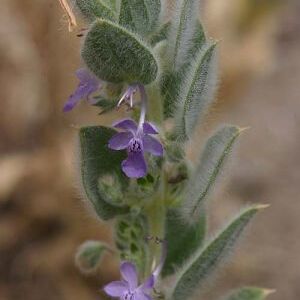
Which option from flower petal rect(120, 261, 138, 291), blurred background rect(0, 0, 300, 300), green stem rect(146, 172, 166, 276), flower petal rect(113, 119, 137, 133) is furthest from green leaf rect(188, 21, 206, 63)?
blurred background rect(0, 0, 300, 300)

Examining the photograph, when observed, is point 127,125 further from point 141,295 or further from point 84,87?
point 141,295

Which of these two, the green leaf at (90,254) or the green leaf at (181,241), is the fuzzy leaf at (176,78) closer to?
the green leaf at (181,241)

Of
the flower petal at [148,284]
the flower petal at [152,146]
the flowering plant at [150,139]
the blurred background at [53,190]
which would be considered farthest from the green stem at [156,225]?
the blurred background at [53,190]

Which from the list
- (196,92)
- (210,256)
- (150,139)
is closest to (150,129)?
(150,139)

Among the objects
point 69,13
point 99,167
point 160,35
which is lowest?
point 99,167

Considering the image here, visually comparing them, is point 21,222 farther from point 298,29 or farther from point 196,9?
point 298,29

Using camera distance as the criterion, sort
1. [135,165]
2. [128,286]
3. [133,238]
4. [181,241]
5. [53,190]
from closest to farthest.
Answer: [135,165], [128,286], [133,238], [181,241], [53,190]

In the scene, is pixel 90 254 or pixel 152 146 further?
pixel 90 254
